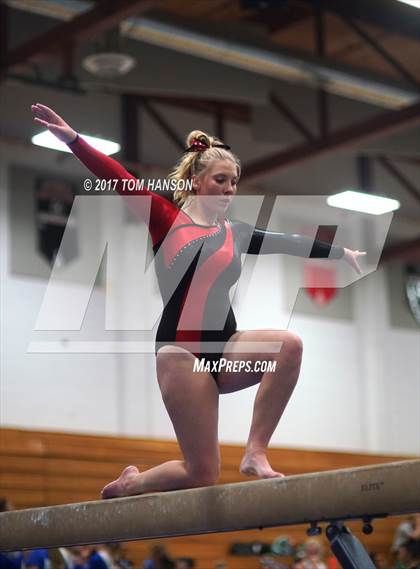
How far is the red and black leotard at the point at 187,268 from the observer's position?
4000 mm

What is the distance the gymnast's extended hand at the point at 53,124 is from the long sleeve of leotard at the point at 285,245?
2.54 ft

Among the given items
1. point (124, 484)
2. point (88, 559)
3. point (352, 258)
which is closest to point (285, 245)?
point (352, 258)

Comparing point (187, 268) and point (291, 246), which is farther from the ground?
point (291, 246)

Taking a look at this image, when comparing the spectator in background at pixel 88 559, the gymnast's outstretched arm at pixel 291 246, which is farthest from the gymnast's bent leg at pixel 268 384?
the spectator in background at pixel 88 559

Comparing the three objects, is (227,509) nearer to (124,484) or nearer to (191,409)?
(191,409)

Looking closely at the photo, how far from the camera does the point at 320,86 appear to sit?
1266 cm

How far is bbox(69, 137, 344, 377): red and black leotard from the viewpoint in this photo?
4000 mm

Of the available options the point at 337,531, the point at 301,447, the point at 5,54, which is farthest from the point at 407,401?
the point at 337,531

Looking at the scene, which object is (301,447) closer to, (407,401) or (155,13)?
Answer: (407,401)

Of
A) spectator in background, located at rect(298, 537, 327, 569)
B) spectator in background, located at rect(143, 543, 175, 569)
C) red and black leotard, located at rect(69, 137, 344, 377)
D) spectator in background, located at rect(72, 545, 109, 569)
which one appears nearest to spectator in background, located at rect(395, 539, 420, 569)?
spectator in background, located at rect(72, 545, 109, 569)

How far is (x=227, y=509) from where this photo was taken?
3.83m

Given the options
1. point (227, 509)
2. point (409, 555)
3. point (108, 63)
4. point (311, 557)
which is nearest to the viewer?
point (227, 509)

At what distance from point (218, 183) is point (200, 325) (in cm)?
56

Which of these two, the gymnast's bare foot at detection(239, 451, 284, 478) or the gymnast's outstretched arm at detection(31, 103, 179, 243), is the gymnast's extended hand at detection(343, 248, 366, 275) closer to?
the gymnast's outstretched arm at detection(31, 103, 179, 243)
